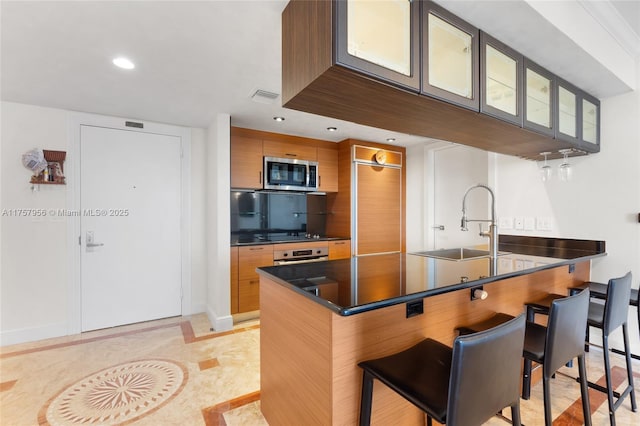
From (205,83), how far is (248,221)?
6.22 feet

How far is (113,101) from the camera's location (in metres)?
2.68

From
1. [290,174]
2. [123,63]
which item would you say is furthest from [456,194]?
[123,63]

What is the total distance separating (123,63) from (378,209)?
3273mm

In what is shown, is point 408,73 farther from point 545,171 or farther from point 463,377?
point 545,171

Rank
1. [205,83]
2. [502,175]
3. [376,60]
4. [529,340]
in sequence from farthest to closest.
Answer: [502,175]
[205,83]
[529,340]
[376,60]

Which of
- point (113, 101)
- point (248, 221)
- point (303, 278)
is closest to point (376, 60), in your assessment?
point (303, 278)

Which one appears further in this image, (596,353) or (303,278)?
(596,353)

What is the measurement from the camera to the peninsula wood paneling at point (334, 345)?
1.11 m

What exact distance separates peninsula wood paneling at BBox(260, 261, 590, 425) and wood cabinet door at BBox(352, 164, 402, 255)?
7.67 feet

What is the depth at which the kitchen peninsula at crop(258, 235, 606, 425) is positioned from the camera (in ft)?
3.62

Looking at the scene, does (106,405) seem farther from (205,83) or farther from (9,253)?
(205,83)

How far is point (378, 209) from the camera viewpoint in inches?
163

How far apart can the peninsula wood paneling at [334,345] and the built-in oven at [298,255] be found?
177cm

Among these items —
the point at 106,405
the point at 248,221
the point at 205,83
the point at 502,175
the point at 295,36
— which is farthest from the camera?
the point at 248,221
